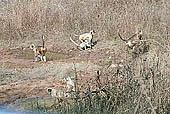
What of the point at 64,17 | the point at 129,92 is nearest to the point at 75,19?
the point at 64,17

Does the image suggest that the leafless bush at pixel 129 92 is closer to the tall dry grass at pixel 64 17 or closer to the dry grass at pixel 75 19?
the dry grass at pixel 75 19

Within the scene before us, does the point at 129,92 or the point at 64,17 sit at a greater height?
the point at 64,17

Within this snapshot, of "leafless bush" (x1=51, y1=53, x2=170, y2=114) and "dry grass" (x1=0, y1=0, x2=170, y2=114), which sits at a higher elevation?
"dry grass" (x1=0, y1=0, x2=170, y2=114)

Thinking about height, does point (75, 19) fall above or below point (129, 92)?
above

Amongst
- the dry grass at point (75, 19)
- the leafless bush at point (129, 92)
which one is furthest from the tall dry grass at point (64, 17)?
the leafless bush at point (129, 92)

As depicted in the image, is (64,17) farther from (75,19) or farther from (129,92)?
(129,92)

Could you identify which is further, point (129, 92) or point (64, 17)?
point (64, 17)

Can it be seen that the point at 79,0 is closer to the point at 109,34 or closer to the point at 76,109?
the point at 109,34

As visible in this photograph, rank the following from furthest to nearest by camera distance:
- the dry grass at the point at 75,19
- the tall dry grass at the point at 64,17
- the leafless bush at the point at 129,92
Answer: the tall dry grass at the point at 64,17, the dry grass at the point at 75,19, the leafless bush at the point at 129,92

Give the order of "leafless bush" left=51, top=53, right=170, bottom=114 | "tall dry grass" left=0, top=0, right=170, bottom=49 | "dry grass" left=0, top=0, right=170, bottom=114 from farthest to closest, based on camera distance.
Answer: "tall dry grass" left=0, top=0, right=170, bottom=49 < "dry grass" left=0, top=0, right=170, bottom=114 < "leafless bush" left=51, top=53, right=170, bottom=114

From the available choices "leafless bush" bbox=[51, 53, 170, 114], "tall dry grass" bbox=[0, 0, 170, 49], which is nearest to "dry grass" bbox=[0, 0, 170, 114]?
"tall dry grass" bbox=[0, 0, 170, 49]

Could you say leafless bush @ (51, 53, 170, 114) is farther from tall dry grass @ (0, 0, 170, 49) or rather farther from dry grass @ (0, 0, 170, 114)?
tall dry grass @ (0, 0, 170, 49)

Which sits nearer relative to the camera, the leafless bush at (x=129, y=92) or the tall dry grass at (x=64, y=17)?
the leafless bush at (x=129, y=92)

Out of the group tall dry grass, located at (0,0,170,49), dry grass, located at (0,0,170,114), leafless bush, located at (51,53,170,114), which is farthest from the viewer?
tall dry grass, located at (0,0,170,49)
